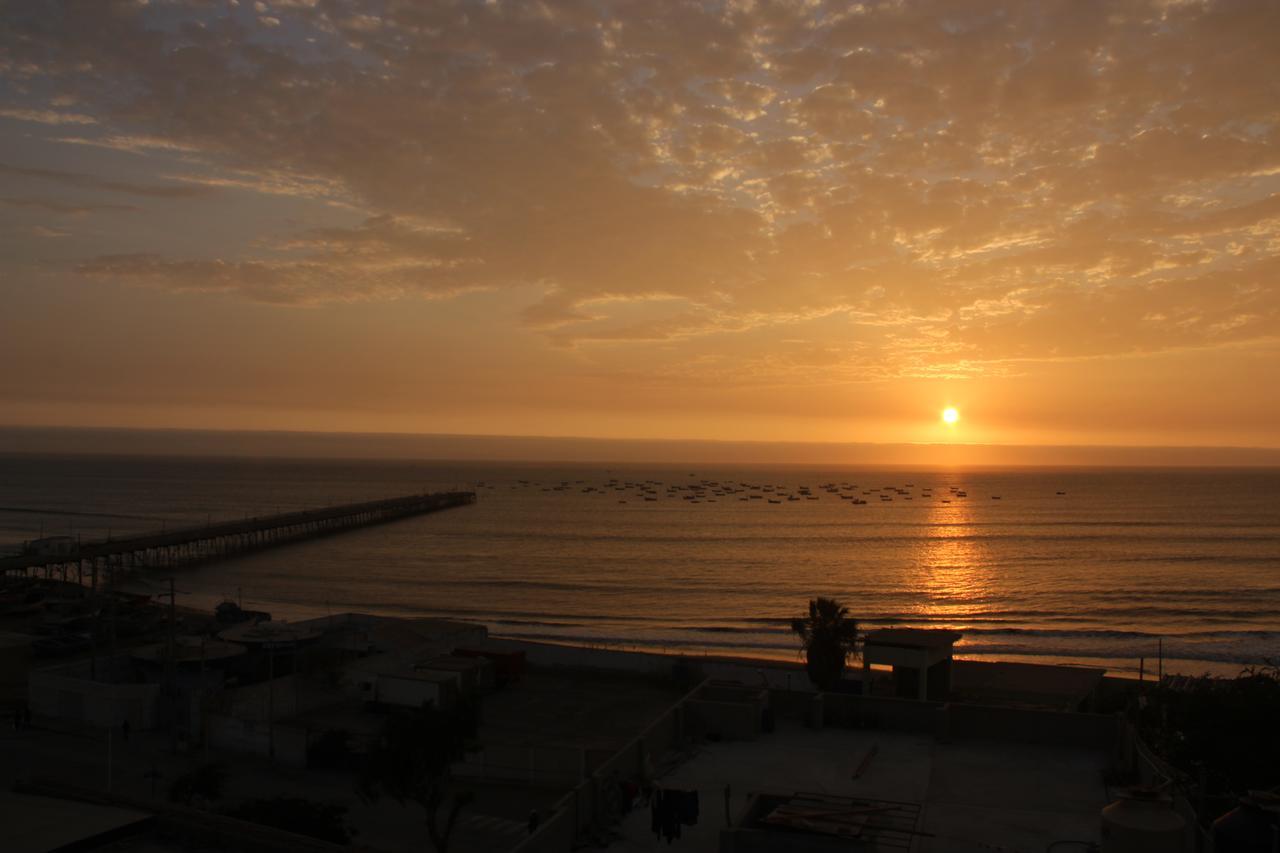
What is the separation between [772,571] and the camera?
70.5m

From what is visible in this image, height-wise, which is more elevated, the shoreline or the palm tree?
the palm tree

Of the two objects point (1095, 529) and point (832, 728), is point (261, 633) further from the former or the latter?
point (1095, 529)

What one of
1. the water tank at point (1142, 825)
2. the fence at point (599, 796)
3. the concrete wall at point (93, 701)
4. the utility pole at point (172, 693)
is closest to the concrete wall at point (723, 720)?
the fence at point (599, 796)

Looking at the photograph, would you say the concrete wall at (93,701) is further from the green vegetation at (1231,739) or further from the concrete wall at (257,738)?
the green vegetation at (1231,739)

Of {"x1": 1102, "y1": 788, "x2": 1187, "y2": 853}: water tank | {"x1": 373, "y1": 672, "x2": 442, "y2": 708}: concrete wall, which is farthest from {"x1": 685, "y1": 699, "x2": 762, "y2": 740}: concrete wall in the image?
{"x1": 373, "y1": 672, "x2": 442, "y2": 708}: concrete wall

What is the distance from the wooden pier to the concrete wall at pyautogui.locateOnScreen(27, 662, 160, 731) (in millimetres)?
22515

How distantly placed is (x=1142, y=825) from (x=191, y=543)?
257 ft

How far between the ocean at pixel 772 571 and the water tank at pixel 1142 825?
31.6 m

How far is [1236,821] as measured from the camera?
10.6 metres

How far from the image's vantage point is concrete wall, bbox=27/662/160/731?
23859 mm

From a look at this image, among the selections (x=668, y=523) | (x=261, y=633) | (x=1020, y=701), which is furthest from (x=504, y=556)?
(x=1020, y=701)

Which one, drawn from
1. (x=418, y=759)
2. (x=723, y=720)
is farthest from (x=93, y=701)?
(x=723, y=720)

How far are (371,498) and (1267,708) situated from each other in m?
141

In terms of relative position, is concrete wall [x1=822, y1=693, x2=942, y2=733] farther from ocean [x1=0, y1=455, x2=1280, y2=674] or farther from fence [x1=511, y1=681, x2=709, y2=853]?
ocean [x1=0, y1=455, x2=1280, y2=674]
